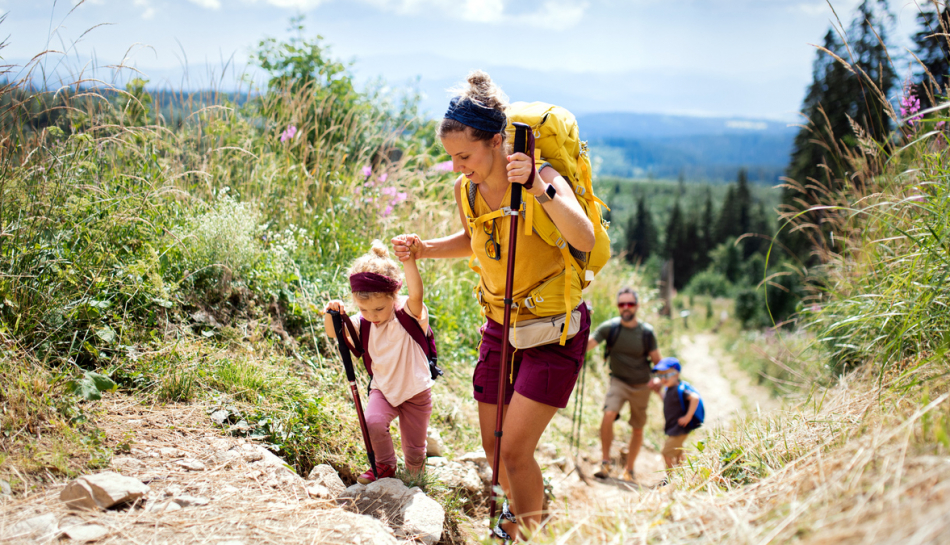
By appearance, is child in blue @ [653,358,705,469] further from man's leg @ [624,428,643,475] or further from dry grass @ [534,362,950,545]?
dry grass @ [534,362,950,545]

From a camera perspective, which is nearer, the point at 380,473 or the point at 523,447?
the point at 523,447

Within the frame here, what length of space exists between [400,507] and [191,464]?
3.26 feet

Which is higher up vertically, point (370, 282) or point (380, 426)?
point (370, 282)

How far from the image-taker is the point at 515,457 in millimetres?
2365

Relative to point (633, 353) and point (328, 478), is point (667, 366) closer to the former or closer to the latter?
point (633, 353)

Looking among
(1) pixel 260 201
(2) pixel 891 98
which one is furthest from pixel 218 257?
(2) pixel 891 98

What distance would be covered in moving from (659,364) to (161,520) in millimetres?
4678

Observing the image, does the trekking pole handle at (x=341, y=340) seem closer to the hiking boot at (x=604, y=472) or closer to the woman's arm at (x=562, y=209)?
the woman's arm at (x=562, y=209)

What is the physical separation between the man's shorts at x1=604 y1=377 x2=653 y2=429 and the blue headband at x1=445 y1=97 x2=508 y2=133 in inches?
167

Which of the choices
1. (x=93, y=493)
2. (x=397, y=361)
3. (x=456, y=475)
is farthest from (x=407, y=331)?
(x=93, y=493)

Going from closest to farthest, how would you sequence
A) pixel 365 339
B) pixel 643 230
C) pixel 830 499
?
pixel 830 499 < pixel 365 339 < pixel 643 230

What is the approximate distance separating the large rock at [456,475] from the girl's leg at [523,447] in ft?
2.66

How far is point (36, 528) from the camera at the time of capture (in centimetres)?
194

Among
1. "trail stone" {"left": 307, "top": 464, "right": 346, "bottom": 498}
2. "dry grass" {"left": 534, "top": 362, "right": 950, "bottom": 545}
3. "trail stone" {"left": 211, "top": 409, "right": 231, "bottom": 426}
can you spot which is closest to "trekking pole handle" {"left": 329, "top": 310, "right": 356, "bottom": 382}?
"trail stone" {"left": 307, "top": 464, "right": 346, "bottom": 498}
